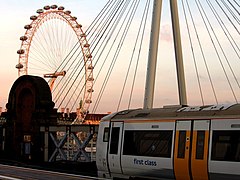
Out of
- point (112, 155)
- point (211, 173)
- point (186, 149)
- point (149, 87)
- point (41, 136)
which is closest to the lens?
point (211, 173)

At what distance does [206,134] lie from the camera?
56.3 feet

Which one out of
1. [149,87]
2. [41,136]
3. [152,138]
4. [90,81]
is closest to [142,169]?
[152,138]

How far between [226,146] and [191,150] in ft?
5.04

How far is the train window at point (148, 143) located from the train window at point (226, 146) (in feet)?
7.46

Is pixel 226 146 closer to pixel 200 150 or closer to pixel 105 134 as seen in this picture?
pixel 200 150

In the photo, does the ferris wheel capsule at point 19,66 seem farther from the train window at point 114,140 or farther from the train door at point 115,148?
the train window at point 114,140

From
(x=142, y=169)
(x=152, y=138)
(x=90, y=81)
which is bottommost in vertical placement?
(x=142, y=169)

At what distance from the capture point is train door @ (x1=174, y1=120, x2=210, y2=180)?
17.1 m

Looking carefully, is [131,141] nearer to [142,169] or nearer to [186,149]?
[142,169]

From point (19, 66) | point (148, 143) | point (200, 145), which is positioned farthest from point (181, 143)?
point (19, 66)

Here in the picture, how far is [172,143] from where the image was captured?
1842 centimetres

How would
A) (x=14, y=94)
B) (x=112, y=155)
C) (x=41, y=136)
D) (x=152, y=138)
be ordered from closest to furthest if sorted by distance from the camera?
(x=152, y=138) < (x=112, y=155) < (x=41, y=136) < (x=14, y=94)

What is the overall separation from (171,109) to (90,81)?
54.2 meters

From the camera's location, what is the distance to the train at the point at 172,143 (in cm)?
1655
